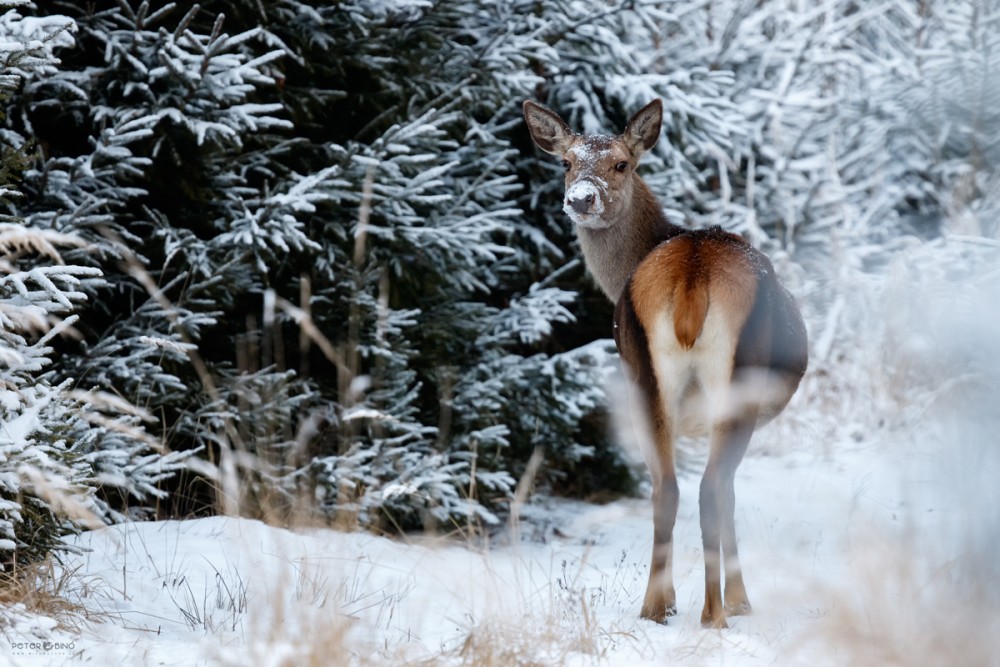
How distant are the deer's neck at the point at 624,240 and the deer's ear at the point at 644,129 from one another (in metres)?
0.30

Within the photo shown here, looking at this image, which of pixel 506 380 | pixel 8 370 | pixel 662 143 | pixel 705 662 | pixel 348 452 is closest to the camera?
pixel 705 662

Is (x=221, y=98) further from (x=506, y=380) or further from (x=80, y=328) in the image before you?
(x=506, y=380)

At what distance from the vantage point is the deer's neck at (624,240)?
5.27 m

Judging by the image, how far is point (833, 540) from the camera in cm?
576

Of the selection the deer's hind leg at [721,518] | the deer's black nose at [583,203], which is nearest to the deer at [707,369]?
the deer's hind leg at [721,518]

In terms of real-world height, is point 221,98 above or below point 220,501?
above

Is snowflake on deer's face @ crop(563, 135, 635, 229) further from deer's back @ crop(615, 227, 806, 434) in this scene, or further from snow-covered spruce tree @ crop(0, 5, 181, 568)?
snow-covered spruce tree @ crop(0, 5, 181, 568)

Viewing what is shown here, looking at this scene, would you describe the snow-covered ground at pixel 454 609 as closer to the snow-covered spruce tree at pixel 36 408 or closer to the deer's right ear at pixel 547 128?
the snow-covered spruce tree at pixel 36 408

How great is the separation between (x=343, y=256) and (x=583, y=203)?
1.65m

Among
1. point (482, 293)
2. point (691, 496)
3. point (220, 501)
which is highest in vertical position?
point (482, 293)

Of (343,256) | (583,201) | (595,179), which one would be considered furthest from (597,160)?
(343,256)

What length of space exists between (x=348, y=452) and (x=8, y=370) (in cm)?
207

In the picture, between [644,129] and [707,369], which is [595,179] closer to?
[644,129]

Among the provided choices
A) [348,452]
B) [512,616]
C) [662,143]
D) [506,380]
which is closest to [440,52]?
[662,143]
